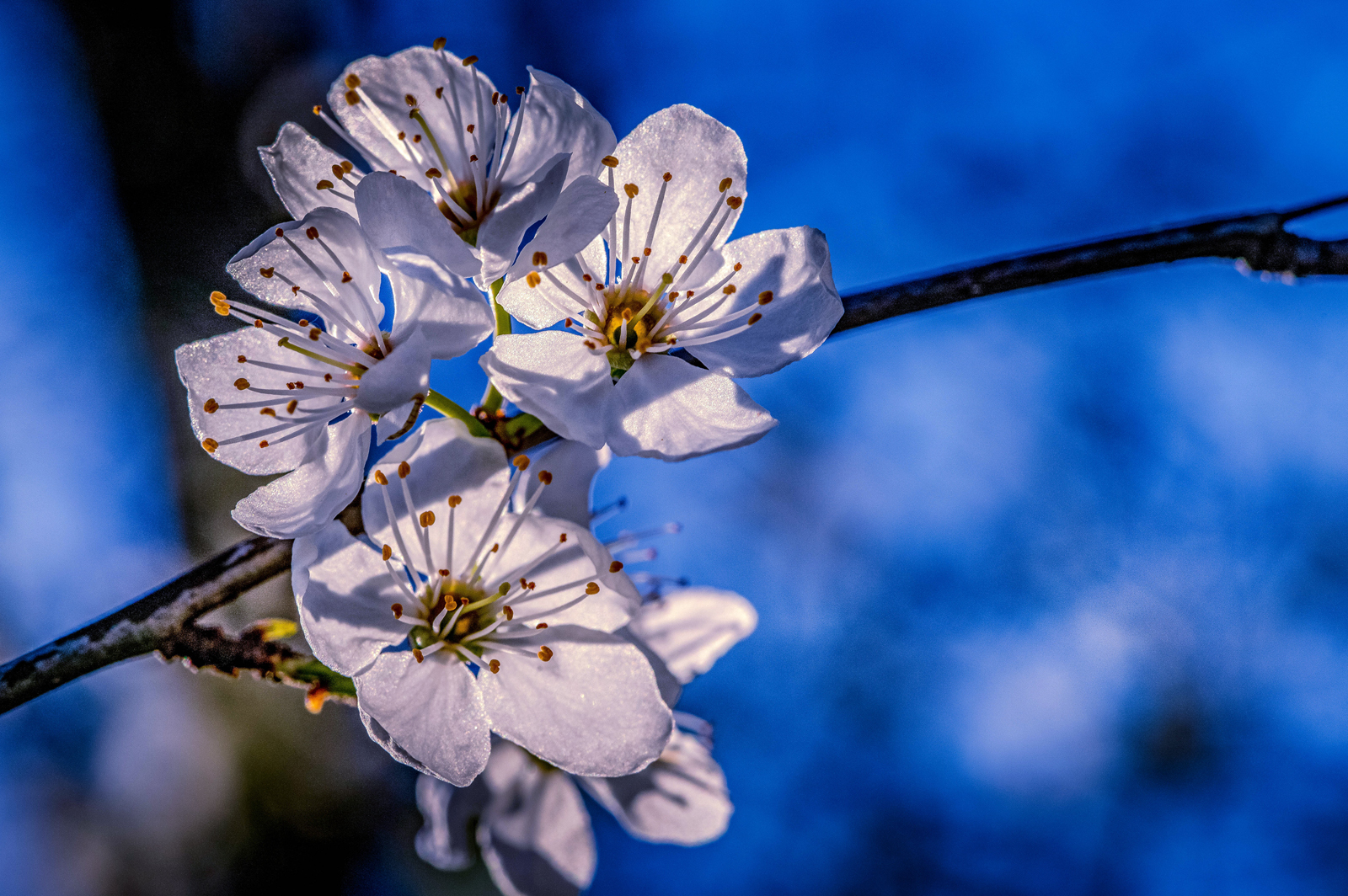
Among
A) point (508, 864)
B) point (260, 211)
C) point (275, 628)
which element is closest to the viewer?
point (275, 628)

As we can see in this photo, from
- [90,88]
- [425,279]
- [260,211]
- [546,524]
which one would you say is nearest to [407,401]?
[425,279]

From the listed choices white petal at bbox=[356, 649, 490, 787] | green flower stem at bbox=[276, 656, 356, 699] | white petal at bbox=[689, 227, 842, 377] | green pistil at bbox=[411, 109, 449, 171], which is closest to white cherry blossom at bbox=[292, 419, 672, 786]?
white petal at bbox=[356, 649, 490, 787]

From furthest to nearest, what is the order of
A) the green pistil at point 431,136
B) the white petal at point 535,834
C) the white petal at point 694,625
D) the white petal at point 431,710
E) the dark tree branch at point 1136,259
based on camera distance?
the white petal at point 535,834, the white petal at point 694,625, the green pistil at point 431,136, the dark tree branch at point 1136,259, the white petal at point 431,710

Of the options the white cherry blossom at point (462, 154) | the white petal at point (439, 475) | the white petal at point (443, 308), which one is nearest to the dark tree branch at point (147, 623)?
the white petal at point (439, 475)

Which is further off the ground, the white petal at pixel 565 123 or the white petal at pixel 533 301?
the white petal at pixel 565 123

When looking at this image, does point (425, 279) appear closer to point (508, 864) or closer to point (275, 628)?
point (275, 628)

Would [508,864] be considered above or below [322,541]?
below

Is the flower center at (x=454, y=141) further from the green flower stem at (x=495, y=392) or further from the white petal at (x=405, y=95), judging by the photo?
the green flower stem at (x=495, y=392)
